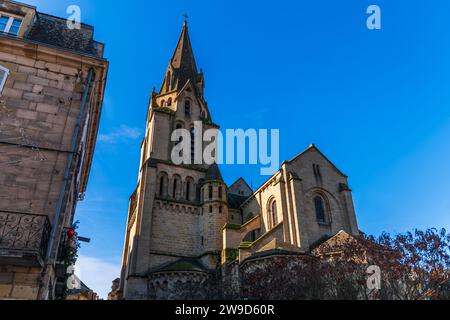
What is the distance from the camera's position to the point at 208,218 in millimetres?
29406

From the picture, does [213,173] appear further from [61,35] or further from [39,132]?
[39,132]

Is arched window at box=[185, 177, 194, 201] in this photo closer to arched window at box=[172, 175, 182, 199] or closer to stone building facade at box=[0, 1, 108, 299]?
arched window at box=[172, 175, 182, 199]

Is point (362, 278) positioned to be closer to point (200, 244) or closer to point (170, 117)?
point (200, 244)

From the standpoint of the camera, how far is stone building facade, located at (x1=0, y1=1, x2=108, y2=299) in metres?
7.81

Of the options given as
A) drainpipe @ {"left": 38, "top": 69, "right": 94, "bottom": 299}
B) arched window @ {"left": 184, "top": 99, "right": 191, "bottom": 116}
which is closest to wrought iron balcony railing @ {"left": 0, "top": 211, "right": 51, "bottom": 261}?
drainpipe @ {"left": 38, "top": 69, "right": 94, "bottom": 299}

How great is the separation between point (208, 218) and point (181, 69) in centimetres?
2108

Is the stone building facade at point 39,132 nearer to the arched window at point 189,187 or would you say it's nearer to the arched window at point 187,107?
the arched window at point 189,187

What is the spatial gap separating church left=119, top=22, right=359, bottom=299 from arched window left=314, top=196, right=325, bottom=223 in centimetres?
8

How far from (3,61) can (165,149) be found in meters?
22.5

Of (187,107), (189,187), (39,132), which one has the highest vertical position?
(187,107)

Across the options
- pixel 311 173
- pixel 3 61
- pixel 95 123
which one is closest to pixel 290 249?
pixel 311 173

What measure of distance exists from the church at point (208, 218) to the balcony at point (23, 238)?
527 inches

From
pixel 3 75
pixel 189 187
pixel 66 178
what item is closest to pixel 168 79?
pixel 189 187
